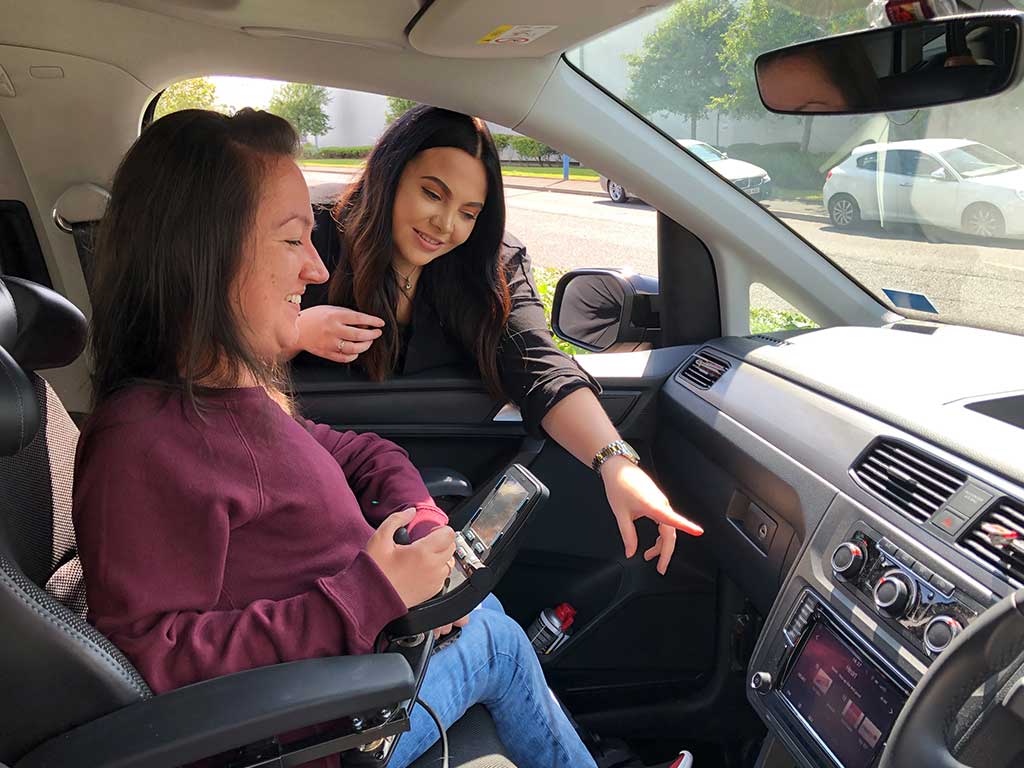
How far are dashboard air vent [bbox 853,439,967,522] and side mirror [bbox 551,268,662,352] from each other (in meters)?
1.04

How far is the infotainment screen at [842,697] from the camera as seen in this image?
4.33 feet

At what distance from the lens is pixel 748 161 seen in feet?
7.80

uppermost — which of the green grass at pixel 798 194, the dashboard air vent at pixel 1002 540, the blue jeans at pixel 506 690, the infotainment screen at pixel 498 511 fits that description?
the green grass at pixel 798 194

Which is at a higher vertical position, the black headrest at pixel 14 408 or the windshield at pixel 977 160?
the windshield at pixel 977 160

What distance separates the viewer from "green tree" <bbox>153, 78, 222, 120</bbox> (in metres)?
2.09

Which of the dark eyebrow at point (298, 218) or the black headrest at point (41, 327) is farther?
the dark eyebrow at point (298, 218)

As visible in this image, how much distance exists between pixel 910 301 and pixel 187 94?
1.87 m

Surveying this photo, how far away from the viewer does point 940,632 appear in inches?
48.0

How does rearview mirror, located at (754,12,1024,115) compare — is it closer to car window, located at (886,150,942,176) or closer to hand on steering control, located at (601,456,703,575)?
car window, located at (886,150,942,176)

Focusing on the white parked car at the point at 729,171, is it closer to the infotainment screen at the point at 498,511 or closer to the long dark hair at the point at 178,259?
the infotainment screen at the point at 498,511

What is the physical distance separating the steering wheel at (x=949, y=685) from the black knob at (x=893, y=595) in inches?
10.4

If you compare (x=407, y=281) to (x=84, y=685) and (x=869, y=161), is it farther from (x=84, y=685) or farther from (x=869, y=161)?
(x=84, y=685)

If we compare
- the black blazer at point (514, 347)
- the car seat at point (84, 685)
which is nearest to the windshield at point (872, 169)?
the black blazer at point (514, 347)

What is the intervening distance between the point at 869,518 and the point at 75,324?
1305 mm
